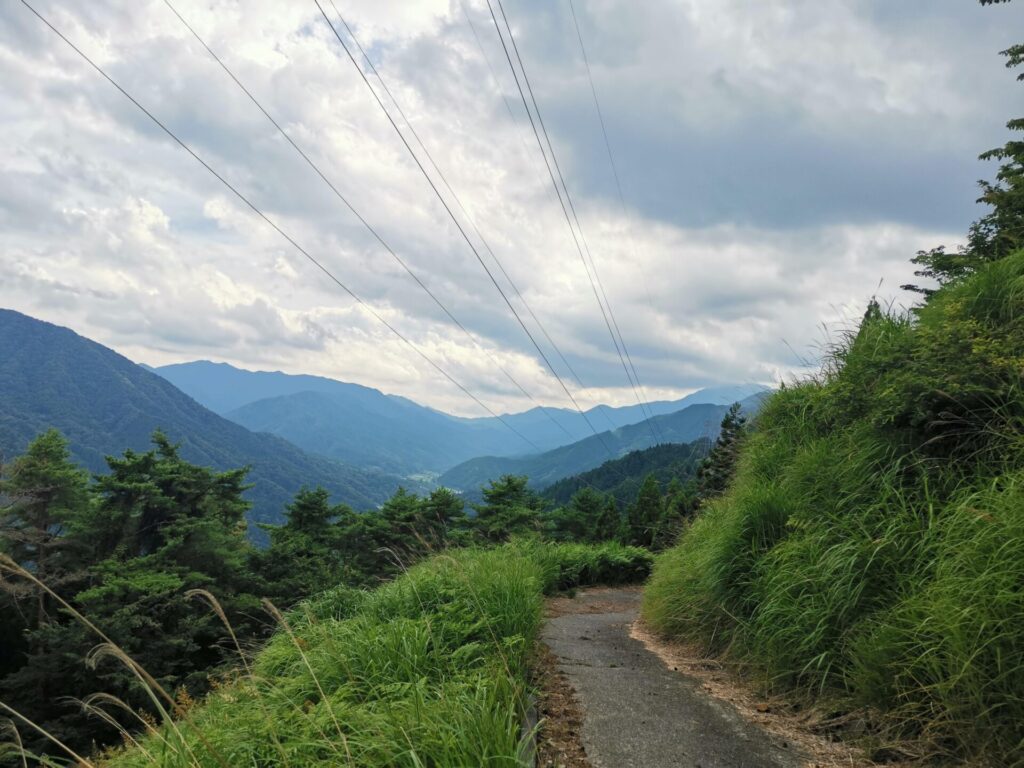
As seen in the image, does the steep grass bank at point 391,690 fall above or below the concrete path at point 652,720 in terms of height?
above

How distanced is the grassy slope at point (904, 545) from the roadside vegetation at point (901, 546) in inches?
0.5

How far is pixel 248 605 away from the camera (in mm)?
31688

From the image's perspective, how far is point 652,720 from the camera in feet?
13.4

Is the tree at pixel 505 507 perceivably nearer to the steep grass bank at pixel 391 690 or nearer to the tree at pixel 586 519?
the tree at pixel 586 519

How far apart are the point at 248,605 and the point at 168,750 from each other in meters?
33.0

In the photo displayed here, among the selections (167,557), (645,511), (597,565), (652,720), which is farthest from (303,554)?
(652,720)

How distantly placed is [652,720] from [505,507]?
97.9 feet

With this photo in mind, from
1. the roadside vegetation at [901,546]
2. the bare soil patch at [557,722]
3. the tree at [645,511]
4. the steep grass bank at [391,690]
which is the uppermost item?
the roadside vegetation at [901,546]

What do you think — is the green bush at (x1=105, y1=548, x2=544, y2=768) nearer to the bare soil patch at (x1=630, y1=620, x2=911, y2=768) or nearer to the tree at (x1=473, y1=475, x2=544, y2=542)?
the bare soil patch at (x1=630, y1=620, x2=911, y2=768)

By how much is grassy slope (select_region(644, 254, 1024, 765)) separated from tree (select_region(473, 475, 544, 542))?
24.9m

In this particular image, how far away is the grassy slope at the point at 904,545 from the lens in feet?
9.78

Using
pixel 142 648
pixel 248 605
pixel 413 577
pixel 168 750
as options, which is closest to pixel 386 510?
pixel 248 605

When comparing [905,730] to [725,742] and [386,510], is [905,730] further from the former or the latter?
[386,510]

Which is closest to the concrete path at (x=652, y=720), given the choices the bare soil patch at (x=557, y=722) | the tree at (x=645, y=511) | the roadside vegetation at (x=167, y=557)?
the bare soil patch at (x=557, y=722)
